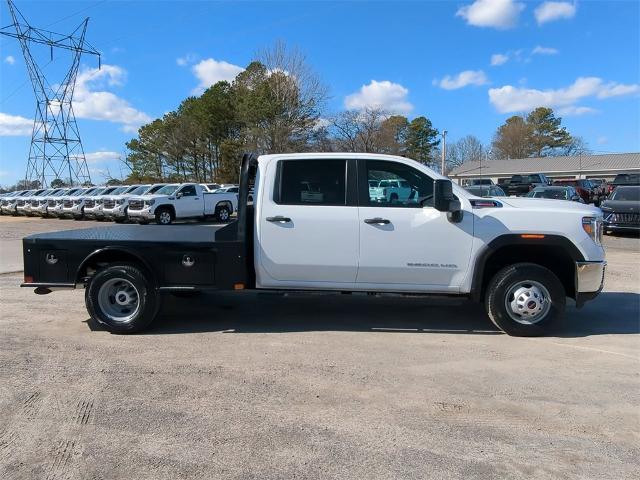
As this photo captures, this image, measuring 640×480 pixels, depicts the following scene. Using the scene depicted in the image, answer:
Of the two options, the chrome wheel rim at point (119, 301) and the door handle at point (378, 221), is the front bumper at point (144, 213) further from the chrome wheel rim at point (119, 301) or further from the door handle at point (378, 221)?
the door handle at point (378, 221)

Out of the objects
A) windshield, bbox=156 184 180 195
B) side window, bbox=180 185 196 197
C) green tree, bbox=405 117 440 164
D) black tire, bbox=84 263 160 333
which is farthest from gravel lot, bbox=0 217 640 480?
green tree, bbox=405 117 440 164

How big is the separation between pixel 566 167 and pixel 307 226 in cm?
6613

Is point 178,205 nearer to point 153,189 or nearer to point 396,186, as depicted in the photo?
point 153,189

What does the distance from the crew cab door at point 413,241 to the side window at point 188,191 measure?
60.5 ft

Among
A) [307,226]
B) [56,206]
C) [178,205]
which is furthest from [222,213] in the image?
[307,226]

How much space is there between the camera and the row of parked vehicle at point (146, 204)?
72.9ft

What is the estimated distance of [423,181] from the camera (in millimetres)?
5879

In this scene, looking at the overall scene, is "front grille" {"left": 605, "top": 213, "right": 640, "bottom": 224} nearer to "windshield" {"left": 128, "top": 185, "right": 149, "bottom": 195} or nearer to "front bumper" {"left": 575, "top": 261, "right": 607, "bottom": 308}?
"front bumper" {"left": 575, "top": 261, "right": 607, "bottom": 308}

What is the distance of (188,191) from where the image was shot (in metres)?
23.3

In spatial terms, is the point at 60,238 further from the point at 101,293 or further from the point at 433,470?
the point at 433,470

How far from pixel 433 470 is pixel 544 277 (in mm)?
3304

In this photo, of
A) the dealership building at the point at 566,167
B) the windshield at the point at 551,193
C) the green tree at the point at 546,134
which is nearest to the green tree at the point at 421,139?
the dealership building at the point at 566,167

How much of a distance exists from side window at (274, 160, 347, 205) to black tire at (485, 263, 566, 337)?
79.0 inches

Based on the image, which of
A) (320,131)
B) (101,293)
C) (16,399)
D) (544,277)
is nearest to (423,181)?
(544,277)
